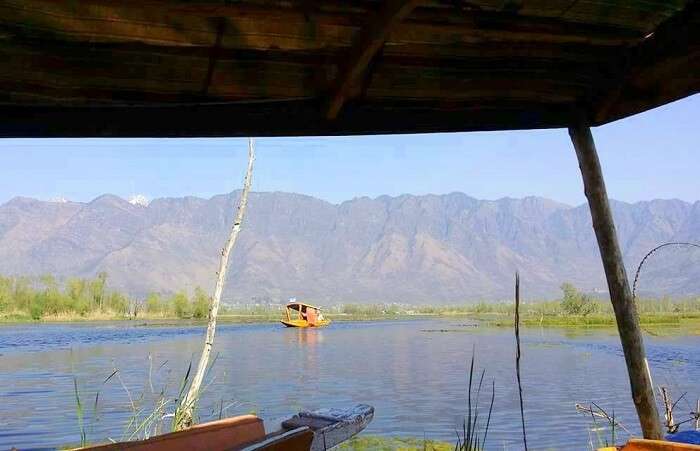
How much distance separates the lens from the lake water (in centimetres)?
1107

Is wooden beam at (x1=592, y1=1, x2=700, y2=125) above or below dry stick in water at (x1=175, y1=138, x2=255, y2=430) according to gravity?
above

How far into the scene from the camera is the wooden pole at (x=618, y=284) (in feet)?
11.6

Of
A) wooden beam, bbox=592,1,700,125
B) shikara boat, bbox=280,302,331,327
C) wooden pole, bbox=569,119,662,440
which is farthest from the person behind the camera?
shikara boat, bbox=280,302,331,327

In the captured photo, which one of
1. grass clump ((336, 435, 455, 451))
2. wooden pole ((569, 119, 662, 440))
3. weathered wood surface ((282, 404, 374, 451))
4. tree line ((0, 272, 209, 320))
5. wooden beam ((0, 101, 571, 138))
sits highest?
tree line ((0, 272, 209, 320))

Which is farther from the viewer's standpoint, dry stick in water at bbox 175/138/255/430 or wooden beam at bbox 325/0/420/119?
dry stick in water at bbox 175/138/255/430

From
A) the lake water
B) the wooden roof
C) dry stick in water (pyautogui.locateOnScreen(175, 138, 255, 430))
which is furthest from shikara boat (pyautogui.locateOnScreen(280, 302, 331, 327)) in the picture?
the wooden roof

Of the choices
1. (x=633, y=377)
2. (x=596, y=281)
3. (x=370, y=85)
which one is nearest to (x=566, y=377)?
(x=633, y=377)

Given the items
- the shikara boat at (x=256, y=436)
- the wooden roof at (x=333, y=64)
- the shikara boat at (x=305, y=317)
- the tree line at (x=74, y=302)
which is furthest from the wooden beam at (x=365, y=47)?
the tree line at (x=74, y=302)

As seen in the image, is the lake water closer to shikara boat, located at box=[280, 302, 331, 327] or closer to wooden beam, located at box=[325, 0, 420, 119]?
wooden beam, located at box=[325, 0, 420, 119]

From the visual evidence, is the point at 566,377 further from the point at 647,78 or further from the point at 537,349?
the point at 647,78

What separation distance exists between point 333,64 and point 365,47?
1.29 ft

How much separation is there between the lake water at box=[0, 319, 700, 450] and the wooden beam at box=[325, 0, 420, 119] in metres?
3.44

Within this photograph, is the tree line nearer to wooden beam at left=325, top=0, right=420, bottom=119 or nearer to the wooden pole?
wooden beam at left=325, top=0, right=420, bottom=119

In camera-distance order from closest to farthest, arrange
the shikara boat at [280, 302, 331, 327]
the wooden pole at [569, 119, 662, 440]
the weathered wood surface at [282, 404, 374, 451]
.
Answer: the weathered wood surface at [282, 404, 374, 451] → the wooden pole at [569, 119, 662, 440] → the shikara boat at [280, 302, 331, 327]
